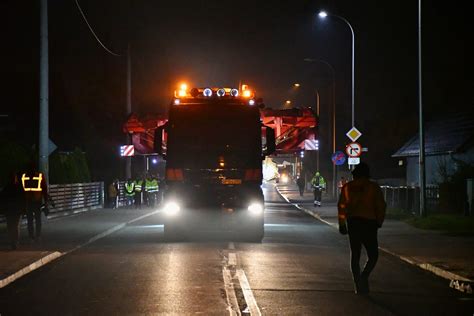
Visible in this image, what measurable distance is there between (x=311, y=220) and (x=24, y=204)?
16.9 metres

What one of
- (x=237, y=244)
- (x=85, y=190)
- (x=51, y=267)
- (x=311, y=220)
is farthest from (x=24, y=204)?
(x=85, y=190)

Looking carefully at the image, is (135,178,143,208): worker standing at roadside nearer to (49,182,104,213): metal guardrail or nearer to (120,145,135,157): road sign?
(49,182,104,213): metal guardrail

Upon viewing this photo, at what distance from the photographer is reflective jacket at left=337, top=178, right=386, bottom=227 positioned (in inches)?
480

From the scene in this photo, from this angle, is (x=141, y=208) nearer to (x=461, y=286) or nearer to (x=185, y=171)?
Answer: (x=185, y=171)

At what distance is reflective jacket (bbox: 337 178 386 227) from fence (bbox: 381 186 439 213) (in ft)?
72.7

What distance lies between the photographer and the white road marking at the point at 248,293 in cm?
1063

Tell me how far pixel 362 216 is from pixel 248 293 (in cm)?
197

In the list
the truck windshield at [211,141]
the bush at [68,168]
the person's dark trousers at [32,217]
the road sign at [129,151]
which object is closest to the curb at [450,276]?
the truck windshield at [211,141]

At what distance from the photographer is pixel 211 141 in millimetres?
21125

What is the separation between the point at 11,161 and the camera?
2972cm

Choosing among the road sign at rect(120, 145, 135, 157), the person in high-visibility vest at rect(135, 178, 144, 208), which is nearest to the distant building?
the person in high-visibility vest at rect(135, 178, 144, 208)

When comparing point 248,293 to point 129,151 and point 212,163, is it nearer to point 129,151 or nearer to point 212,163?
point 212,163

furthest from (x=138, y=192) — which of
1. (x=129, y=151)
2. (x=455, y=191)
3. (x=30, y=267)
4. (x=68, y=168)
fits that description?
(x=30, y=267)

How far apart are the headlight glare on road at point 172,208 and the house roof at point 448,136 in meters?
22.6
